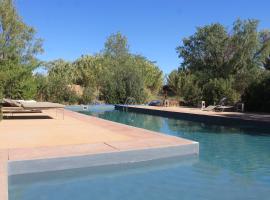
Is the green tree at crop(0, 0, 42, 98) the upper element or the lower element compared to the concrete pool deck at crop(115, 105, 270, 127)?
upper

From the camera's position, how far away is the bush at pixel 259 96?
67.4 ft

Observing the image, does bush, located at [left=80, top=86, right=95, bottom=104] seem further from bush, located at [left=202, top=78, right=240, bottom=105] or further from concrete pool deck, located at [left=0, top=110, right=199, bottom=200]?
concrete pool deck, located at [left=0, top=110, right=199, bottom=200]

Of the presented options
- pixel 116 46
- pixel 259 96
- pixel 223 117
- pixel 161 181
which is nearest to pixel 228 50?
pixel 116 46

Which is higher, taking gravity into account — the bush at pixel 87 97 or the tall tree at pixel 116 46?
the tall tree at pixel 116 46

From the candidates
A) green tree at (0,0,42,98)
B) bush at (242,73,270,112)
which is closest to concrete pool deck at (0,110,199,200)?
green tree at (0,0,42,98)

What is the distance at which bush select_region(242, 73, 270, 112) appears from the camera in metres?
20.5

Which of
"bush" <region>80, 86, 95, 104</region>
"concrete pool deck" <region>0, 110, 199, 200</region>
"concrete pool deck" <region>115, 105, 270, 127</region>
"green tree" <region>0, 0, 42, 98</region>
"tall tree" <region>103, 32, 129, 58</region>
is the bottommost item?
"concrete pool deck" <region>0, 110, 199, 200</region>

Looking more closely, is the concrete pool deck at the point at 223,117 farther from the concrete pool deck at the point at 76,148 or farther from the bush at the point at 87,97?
the bush at the point at 87,97

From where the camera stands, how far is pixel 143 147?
773 cm

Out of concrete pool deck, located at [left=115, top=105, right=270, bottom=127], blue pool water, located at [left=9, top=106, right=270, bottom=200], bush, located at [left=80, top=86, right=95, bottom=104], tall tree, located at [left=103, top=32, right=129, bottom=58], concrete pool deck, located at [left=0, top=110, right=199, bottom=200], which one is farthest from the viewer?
tall tree, located at [left=103, top=32, right=129, bottom=58]

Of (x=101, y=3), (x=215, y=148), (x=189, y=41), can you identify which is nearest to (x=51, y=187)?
(x=215, y=148)

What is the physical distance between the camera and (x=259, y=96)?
2094 cm

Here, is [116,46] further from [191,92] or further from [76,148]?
[76,148]

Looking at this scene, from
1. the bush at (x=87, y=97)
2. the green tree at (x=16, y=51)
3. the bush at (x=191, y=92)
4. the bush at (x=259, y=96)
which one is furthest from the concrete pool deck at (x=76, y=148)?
the bush at (x=87, y=97)
